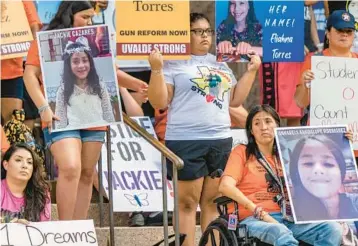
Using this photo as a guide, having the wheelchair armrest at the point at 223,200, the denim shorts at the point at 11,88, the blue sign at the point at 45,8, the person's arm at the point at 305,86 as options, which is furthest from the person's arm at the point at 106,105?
the blue sign at the point at 45,8

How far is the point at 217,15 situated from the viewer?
9188mm

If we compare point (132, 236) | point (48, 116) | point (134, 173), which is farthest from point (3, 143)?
point (134, 173)

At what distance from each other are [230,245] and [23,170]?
1.36 m

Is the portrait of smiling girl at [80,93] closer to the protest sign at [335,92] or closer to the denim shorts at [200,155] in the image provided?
the denim shorts at [200,155]

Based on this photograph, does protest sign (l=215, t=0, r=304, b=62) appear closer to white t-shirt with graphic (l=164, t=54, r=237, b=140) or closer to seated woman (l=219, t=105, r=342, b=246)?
white t-shirt with graphic (l=164, t=54, r=237, b=140)

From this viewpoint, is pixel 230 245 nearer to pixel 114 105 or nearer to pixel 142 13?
pixel 114 105

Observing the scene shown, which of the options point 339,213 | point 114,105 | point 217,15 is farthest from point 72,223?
point 217,15

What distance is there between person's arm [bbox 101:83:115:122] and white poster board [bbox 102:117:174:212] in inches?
46.5

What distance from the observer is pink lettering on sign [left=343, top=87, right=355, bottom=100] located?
876 cm

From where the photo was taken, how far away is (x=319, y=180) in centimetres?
798

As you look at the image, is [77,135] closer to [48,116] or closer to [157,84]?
[48,116]

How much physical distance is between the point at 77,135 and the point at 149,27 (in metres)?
0.94

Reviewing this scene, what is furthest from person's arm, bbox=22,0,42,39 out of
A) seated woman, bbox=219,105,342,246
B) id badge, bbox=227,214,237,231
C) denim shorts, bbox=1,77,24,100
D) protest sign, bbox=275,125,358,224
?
id badge, bbox=227,214,237,231

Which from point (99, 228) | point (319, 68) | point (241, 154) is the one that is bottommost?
point (99, 228)
